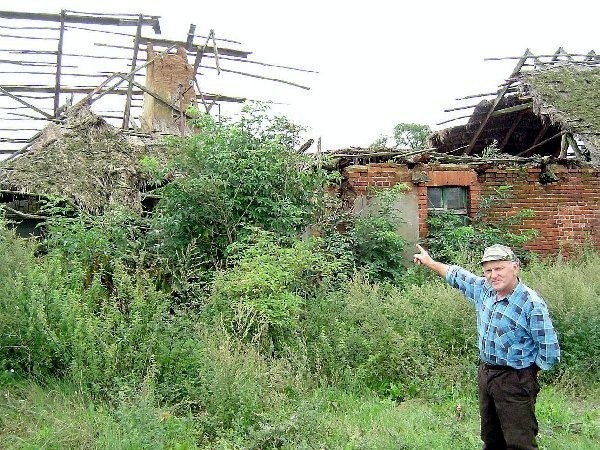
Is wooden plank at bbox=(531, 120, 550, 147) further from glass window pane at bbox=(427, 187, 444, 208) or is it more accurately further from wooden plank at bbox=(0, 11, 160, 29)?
wooden plank at bbox=(0, 11, 160, 29)

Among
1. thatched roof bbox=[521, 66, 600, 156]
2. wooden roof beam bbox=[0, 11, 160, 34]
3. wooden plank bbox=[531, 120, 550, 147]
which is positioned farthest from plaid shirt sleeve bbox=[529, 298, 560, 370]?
wooden roof beam bbox=[0, 11, 160, 34]

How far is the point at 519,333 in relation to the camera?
3.96m

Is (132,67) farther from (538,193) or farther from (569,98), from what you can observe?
(569,98)

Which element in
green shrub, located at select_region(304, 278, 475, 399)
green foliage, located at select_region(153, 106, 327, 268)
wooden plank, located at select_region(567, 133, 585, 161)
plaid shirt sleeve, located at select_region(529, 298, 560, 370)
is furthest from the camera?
wooden plank, located at select_region(567, 133, 585, 161)

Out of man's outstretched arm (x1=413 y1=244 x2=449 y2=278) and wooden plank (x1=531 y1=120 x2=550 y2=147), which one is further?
wooden plank (x1=531 y1=120 x2=550 y2=147)

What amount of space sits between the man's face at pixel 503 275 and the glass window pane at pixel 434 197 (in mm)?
6832

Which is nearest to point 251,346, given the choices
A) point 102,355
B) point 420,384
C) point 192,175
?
point 102,355

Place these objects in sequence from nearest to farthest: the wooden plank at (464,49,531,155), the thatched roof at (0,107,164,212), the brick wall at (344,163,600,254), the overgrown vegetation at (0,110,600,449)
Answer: the overgrown vegetation at (0,110,600,449)
the thatched roof at (0,107,164,212)
the brick wall at (344,163,600,254)
the wooden plank at (464,49,531,155)

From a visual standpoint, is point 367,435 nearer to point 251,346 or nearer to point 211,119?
point 251,346

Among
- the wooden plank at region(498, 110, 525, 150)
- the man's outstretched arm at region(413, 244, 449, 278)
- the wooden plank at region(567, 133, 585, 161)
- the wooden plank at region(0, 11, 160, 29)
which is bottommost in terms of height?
the man's outstretched arm at region(413, 244, 449, 278)

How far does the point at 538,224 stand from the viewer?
1135 centimetres

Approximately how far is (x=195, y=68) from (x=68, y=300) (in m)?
11.5

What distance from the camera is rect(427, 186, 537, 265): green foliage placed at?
9.92 m

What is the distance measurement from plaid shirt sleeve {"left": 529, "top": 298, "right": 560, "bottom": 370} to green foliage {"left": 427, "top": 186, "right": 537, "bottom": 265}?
203 inches
